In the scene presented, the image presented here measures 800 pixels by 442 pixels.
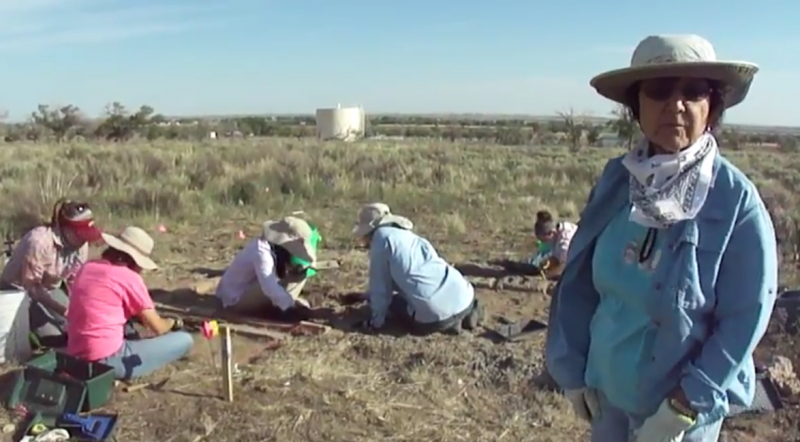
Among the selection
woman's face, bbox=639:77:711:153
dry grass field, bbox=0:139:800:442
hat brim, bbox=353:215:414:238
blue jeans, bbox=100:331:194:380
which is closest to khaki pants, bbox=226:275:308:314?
dry grass field, bbox=0:139:800:442

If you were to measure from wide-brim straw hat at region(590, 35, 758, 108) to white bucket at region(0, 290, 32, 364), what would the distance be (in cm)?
472

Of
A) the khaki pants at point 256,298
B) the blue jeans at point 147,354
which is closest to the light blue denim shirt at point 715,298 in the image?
the blue jeans at point 147,354

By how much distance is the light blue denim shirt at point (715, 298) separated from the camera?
218 centimetres

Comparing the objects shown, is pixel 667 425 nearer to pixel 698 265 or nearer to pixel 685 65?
pixel 698 265

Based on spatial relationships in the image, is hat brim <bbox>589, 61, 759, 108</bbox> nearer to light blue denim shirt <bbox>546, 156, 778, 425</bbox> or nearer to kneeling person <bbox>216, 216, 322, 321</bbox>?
light blue denim shirt <bbox>546, 156, 778, 425</bbox>

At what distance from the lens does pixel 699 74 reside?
7.41 ft

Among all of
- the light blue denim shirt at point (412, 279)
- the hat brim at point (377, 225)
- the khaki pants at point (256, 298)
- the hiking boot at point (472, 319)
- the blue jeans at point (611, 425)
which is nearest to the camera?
the blue jeans at point (611, 425)

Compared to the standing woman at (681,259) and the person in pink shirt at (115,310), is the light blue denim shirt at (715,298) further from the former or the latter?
the person in pink shirt at (115,310)

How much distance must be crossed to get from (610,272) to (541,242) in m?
6.71

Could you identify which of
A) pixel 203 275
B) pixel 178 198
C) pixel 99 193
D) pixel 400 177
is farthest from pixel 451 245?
pixel 400 177

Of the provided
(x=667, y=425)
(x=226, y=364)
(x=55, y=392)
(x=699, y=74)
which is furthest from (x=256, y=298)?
(x=699, y=74)

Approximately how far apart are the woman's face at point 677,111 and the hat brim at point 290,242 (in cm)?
517

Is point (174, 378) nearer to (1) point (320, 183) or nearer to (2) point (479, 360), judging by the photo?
(2) point (479, 360)

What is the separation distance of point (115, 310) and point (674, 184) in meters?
4.15
